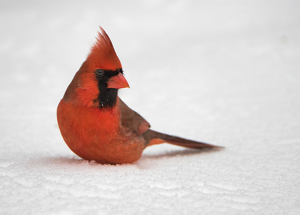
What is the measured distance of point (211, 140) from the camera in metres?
2.54

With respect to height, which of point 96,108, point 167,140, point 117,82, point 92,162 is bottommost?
point 92,162

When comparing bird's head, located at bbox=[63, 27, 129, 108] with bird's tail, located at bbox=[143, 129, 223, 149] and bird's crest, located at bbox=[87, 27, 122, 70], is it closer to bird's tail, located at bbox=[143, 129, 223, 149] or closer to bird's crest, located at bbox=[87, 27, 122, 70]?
bird's crest, located at bbox=[87, 27, 122, 70]

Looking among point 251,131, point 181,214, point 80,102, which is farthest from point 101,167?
point 251,131

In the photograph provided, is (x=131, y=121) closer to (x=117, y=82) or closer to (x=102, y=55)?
(x=117, y=82)

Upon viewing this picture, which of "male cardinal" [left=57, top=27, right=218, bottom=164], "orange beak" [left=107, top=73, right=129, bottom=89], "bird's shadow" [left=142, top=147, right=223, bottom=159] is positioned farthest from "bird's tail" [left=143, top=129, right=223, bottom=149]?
"orange beak" [left=107, top=73, right=129, bottom=89]

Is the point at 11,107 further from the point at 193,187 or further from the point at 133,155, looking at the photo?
the point at 193,187

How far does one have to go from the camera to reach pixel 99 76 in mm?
1524

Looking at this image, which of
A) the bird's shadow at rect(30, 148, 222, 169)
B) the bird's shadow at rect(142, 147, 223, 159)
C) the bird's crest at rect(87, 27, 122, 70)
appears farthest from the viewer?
the bird's shadow at rect(142, 147, 223, 159)

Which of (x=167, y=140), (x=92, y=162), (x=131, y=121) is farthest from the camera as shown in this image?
(x=167, y=140)

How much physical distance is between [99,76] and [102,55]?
0.33 ft

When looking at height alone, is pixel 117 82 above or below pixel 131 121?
above

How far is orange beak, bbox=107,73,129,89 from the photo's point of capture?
1521mm

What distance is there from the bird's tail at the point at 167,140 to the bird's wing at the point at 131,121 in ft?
0.22

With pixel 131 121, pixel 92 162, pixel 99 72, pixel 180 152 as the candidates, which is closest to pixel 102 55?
pixel 99 72
